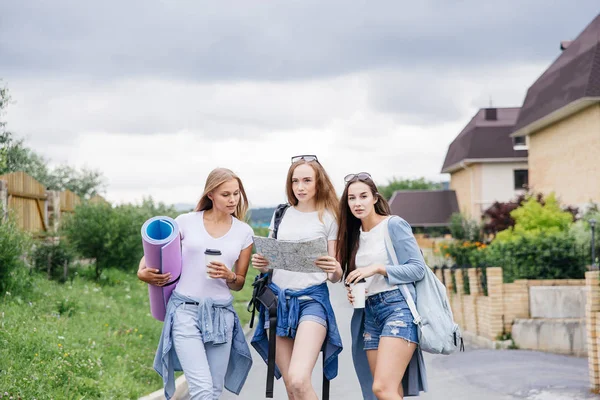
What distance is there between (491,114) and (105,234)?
41.3 m

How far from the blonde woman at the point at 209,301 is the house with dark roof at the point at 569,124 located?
2341 cm

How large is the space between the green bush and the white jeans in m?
7.98

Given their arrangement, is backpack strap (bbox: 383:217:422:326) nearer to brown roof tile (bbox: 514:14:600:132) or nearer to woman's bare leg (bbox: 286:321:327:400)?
woman's bare leg (bbox: 286:321:327:400)

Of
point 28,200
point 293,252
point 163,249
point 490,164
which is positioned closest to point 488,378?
point 293,252

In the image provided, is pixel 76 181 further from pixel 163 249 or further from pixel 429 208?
pixel 163 249

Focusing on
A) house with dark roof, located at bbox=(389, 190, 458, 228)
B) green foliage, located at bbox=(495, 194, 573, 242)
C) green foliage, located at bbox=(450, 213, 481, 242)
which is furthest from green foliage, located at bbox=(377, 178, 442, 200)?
green foliage, located at bbox=(495, 194, 573, 242)

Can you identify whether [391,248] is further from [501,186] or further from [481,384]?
[501,186]

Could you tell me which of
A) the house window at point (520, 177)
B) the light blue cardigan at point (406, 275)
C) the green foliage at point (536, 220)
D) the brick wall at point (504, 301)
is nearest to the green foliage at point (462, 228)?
the house window at point (520, 177)

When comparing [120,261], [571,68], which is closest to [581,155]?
[571,68]

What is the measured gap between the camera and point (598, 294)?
9914mm

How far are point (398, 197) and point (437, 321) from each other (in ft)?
208

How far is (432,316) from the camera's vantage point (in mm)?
5320

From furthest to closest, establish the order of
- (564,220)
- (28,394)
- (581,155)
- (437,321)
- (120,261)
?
(581,155)
(564,220)
(120,261)
(28,394)
(437,321)

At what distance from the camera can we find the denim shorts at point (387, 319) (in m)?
5.29
